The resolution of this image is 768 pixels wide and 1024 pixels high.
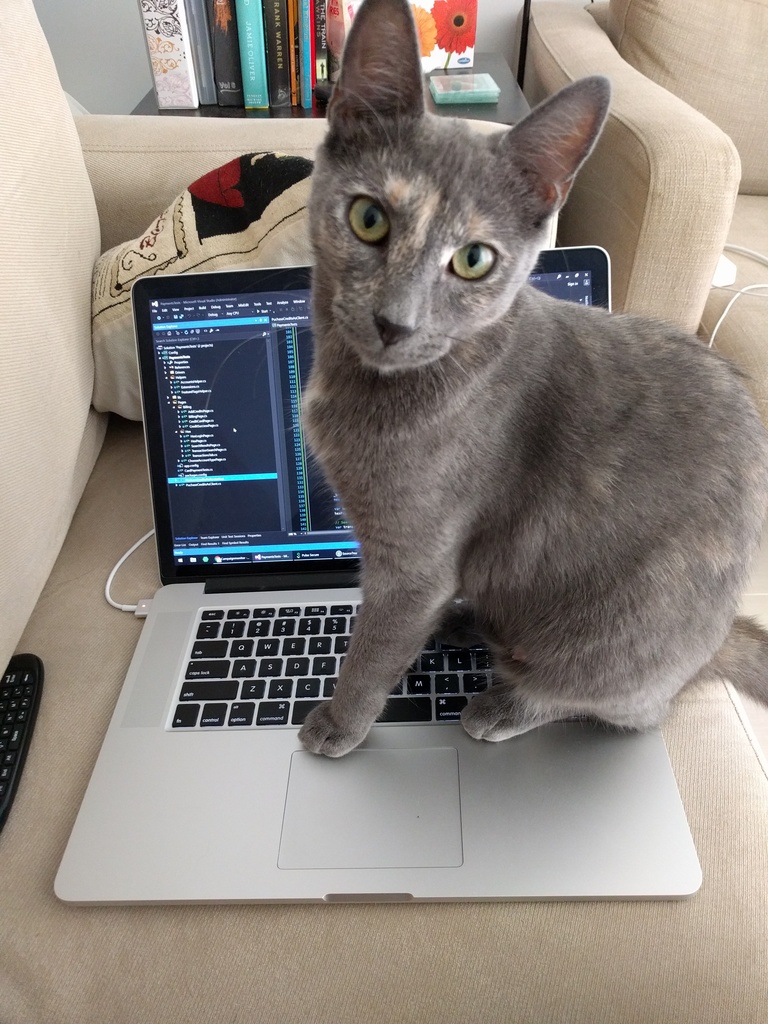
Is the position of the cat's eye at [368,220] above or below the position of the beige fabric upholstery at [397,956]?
above

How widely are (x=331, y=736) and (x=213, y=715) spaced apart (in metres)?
0.14

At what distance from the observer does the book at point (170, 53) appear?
1.53m

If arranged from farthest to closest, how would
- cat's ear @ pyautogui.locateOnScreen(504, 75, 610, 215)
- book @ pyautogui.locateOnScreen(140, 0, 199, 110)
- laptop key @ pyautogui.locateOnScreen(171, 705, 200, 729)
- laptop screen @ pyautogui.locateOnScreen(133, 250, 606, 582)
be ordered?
book @ pyautogui.locateOnScreen(140, 0, 199, 110) < laptop screen @ pyautogui.locateOnScreen(133, 250, 606, 582) < laptop key @ pyautogui.locateOnScreen(171, 705, 200, 729) < cat's ear @ pyautogui.locateOnScreen(504, 75, 610, 215)

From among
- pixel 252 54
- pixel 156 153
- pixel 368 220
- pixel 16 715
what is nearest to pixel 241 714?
pixel 16 715

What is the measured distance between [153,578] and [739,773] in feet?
2.43

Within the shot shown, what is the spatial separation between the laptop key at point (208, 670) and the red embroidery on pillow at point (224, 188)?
2.08ft

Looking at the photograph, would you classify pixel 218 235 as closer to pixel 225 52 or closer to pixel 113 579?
pixel 113 579

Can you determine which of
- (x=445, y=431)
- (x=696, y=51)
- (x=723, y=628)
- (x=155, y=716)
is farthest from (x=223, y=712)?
(x=696, y=51)

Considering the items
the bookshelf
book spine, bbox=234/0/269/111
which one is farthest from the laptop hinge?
book spine, bbox=234/0/269/111

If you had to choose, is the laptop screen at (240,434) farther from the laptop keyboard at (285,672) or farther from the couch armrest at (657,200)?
the couch armrest at (657,200)

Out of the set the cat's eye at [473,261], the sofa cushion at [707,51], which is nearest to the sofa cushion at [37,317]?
the cat's eye at [473,261]

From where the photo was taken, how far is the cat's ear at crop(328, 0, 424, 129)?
56cm

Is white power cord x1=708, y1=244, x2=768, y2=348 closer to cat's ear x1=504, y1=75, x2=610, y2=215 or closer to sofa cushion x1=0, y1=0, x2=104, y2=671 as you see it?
cat's ear x1=504, y1=75, x2=610, y2=215

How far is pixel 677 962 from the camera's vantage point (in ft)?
2.00
